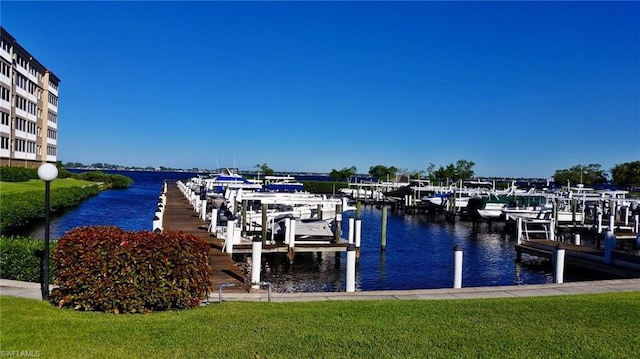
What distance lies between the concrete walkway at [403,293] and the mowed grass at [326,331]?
1.19m

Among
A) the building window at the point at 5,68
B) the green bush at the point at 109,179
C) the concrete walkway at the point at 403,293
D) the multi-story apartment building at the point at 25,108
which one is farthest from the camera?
the green bush at the point at 109,179

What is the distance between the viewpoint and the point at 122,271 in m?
9.60

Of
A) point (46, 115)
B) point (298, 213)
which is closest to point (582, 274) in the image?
point (298, 213)

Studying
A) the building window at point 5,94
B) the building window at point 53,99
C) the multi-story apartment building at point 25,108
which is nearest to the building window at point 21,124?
the multi-story apartment building at point 25,108

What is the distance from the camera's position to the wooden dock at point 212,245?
15086 millimetres

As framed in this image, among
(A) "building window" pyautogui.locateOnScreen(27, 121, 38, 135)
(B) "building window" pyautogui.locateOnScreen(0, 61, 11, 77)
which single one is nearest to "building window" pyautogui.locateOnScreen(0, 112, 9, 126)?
(B) "building window" pyautogui.locateOnScreen(0, 61, 11, 77)

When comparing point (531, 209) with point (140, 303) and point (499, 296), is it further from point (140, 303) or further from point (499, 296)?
point (140, 303)

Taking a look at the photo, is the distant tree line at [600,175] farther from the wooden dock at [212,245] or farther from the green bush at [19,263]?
the green bush at [19,263]

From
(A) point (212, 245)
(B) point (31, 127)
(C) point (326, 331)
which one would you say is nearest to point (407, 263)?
(A) point (212, 245)

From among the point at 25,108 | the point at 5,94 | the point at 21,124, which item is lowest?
Result: the point at 21,124

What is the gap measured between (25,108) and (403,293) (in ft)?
243

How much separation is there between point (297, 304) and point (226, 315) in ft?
6.26

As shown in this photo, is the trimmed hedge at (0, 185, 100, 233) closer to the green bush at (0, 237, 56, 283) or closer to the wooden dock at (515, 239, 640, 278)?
the green bush at (0, 237, 56, 283)

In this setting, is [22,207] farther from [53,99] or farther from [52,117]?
[53,99]
